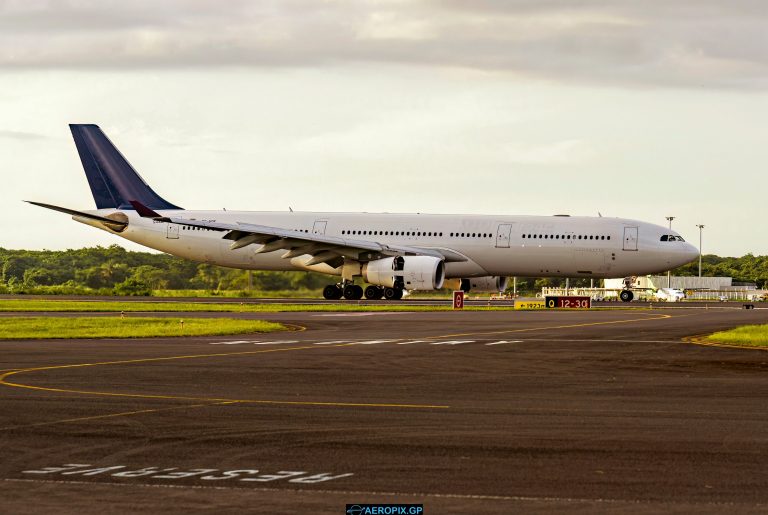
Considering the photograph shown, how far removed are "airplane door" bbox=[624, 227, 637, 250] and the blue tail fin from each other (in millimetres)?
29444

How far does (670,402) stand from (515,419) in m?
3.54

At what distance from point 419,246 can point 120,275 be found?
1706 inches

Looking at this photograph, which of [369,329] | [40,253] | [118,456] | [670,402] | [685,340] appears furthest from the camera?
[40,253]

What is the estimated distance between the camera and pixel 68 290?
90.2 meters

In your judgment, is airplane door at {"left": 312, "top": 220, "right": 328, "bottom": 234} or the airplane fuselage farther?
airplane door at {"left": 312, "top": 220, "right": 328, "bottom": 234}

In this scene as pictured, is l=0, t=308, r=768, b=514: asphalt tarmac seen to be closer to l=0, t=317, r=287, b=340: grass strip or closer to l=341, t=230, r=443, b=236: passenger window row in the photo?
l=0, t=317, r=287, b=340: grass strip

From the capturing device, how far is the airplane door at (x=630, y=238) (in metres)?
66.6

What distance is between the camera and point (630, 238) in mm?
66688

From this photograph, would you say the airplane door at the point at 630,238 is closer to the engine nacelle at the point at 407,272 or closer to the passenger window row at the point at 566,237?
the passenger window row at the point at 566,237

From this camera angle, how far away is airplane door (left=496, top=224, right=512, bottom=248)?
67.5 meters

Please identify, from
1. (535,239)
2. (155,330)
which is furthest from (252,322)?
(535,239)

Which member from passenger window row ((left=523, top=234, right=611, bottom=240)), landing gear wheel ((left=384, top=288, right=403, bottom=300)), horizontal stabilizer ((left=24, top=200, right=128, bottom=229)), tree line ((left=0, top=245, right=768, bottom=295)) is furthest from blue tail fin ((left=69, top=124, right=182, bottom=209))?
passenger window row ((left=523, top=234, right=611, bottom=240))

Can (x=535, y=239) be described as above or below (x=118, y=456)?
above

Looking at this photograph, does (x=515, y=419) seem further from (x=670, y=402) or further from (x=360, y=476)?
(x=360, y=476)
